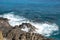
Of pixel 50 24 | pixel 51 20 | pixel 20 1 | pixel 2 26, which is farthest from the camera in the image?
pixel 20 1

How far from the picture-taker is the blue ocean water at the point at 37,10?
1335 inches

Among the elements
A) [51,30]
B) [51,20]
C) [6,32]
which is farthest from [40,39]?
[51,20]

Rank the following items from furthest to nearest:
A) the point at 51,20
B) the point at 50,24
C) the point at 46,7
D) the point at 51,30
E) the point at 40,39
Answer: the point at 46,7, the point at 51,20, the point at 50,24, the point at 51,30, the point at 40,39

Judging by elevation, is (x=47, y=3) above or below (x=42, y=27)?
below

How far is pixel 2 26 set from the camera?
2331 cm

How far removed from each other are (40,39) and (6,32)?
2.66 metres

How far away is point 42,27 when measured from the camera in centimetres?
2766

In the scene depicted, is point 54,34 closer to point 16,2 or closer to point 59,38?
point 59,38

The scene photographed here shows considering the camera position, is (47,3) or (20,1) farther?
(20,1)

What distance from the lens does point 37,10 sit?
4169cm

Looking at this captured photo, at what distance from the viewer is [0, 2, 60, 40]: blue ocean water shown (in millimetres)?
33912

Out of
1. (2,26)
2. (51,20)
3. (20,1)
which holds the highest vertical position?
(2,26)

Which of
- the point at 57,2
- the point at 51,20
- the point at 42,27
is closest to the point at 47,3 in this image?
the point at 57,2

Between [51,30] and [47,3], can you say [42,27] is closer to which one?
[51,30]
